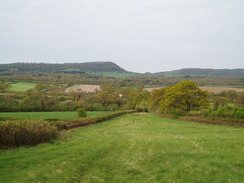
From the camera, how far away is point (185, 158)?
12078 mm

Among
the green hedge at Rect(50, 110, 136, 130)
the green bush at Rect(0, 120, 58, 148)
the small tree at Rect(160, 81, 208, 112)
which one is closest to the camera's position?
the green bush at Rect(0, 120, 58, 148)

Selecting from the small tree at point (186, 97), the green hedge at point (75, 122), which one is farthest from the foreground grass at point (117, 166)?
the small tree at point (186, 97)

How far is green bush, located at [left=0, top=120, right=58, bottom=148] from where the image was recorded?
14.5 metres

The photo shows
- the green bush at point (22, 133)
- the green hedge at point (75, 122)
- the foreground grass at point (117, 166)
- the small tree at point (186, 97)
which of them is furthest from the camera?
the small tree at point (186, 97)

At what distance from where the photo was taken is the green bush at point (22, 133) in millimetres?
14516

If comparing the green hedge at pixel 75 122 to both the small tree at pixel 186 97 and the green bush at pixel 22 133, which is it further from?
the small tree at pixel 186 97

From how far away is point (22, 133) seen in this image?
15.5m

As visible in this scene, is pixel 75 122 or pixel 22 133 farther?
pixel 75 122

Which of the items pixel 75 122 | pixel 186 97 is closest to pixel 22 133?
pixel 75 122

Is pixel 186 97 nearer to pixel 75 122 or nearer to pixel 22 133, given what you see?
pixel 75 122

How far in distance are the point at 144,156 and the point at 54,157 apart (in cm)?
570

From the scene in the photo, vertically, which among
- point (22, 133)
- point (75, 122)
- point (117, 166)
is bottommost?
point (75, 122)

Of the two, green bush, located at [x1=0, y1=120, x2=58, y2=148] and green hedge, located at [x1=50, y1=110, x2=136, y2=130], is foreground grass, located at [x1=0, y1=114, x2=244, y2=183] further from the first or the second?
green hedge, located at [x1=50, y1=110, x2=136, y2=130]

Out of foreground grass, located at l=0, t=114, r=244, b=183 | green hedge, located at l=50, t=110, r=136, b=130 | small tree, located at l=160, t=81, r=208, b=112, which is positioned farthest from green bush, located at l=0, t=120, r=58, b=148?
small tree, located at l=160, t=81, r=208, b=112
